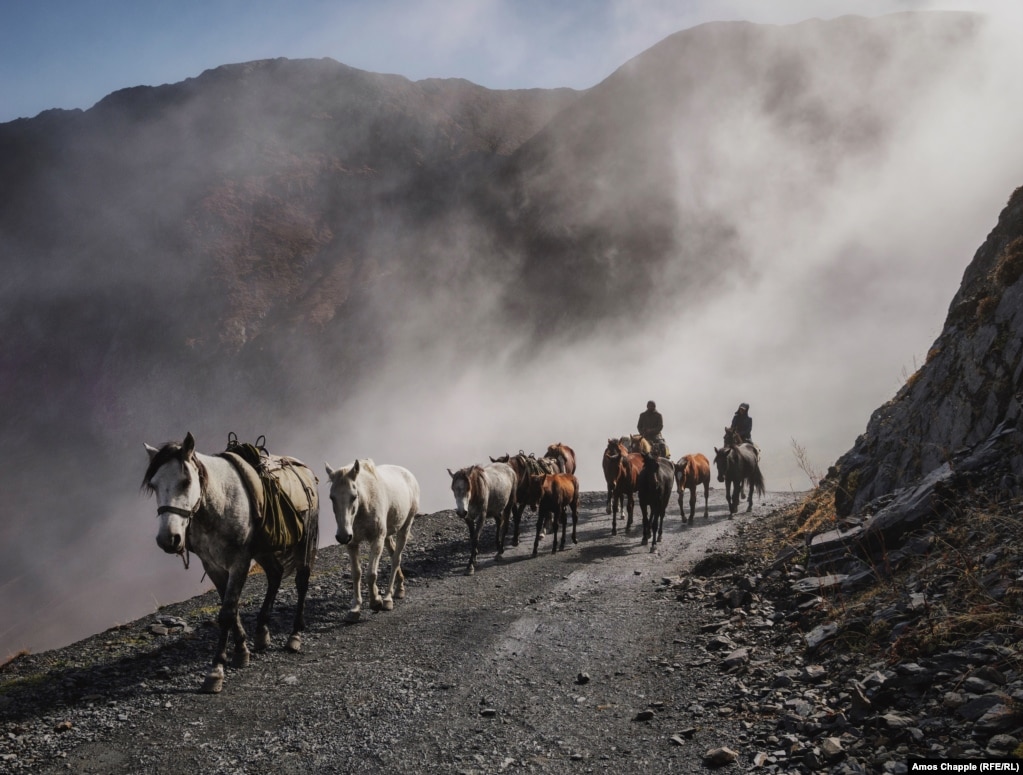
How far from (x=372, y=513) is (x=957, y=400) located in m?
10.1

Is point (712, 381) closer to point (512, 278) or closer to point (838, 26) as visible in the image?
point (512, 278)

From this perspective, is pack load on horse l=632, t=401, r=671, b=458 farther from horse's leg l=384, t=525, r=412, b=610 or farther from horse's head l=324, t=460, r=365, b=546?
horse's head l=324, t=460, r=365, b=546

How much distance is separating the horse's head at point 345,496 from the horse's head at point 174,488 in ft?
8.71

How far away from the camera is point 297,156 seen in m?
86.5

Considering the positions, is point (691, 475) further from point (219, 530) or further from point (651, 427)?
point (219, 530)

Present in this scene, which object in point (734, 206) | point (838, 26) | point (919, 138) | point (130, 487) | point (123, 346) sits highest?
point (838, 26)

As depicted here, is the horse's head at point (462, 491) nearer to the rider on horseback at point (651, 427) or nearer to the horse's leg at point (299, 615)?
the horse's leg at point (299, 615)

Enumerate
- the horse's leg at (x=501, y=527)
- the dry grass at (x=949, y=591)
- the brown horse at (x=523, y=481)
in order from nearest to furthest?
1. the dry grass at (x=949, y=591)
2. the horse's leg at (x=501, y=527)
3. the brown horse at (x=523, y=481)

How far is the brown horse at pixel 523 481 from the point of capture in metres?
16.0

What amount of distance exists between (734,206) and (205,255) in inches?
2839

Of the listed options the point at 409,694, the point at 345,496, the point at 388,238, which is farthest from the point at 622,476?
the point at 388,238

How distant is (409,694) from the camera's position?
6.57 metres

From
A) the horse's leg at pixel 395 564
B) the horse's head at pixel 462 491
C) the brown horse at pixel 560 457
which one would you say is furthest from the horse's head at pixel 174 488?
the brown horse at pixel 560 457

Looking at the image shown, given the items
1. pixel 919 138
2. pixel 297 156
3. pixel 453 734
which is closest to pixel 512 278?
pixel 297 156
